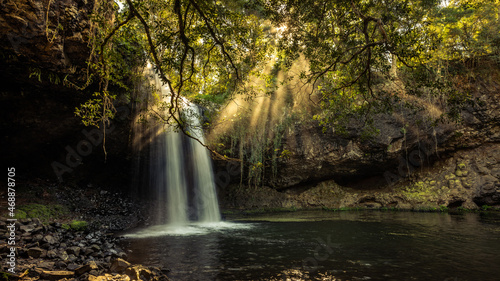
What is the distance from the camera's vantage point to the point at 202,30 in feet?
17.4

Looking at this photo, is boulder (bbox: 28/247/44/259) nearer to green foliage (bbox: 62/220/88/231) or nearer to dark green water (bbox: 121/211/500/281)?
dark green water (bbox: 121/211/500/281)

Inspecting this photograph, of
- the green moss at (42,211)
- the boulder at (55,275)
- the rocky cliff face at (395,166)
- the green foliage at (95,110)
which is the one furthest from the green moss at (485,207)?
the green moss at (42,211)

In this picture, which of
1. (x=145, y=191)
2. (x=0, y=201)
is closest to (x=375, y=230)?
(x=145, y=191)

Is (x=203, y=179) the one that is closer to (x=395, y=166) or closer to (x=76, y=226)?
(x=76, y=226)

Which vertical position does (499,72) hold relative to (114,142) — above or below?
above

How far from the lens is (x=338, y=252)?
675 cm

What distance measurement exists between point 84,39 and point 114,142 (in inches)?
297

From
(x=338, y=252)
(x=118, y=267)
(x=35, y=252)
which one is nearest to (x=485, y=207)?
(x=338, y=252)

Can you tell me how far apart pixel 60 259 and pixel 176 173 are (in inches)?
425

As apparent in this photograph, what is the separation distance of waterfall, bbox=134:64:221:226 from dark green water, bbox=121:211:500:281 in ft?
19.5

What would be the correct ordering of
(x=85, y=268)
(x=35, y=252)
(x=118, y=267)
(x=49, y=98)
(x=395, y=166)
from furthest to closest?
→ (x=395, y=166) → (x=49, y=98) → (x=35, y=252) → (x=118, y=267) → (x=85, y=268)

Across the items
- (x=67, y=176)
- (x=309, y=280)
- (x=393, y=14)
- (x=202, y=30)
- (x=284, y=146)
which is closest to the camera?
(x=309, y=280)

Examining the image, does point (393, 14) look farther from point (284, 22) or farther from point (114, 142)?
point (114, 142)

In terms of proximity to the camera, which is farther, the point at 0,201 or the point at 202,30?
the point at 0,201
